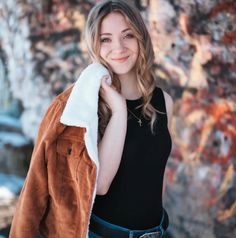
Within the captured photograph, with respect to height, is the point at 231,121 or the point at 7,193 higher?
the point at 231,121

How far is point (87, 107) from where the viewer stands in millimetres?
1541

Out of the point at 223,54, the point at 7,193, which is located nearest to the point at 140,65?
the point at 223,54

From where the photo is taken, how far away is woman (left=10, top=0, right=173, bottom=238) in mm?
1565

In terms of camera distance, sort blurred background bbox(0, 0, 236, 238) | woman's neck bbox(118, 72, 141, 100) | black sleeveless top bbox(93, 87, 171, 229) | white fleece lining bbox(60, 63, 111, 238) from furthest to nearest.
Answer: blurred background bbox(0, 0, 236, 238)
woman's neck bbox(118, 72, 141, 100)
black sleeveless top bbox(93, 87, 171, 229)
white fleece lining bbox(60, 63, 111, 238)

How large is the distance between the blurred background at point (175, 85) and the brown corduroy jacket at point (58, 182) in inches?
61.3

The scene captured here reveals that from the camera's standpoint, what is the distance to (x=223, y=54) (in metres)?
2.87

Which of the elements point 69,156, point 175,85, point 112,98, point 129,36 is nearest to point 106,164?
point 69,156

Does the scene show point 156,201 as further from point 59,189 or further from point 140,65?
point 140,65

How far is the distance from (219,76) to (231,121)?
34cm

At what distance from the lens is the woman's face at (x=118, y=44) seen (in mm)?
1642

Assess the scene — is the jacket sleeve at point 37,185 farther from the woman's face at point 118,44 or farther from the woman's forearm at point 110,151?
the woman's face at point 118,44

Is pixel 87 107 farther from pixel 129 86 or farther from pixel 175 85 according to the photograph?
pixel 175 85

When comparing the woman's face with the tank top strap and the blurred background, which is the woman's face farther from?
the blurred background

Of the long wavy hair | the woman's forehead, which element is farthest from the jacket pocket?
the woman's forehead
